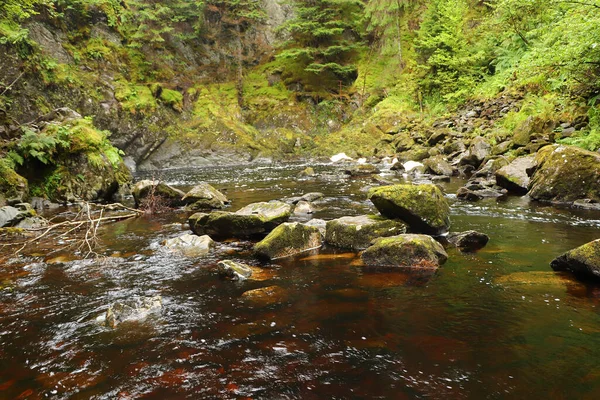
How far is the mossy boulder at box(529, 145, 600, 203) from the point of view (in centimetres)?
853

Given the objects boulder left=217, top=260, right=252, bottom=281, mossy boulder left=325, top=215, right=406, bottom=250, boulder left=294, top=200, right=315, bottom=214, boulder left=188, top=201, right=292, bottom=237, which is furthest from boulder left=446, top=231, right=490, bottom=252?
boulder left=294, top=200, right=315, bottom=214

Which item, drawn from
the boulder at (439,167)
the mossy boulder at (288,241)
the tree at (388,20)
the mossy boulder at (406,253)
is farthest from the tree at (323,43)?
the mossy boulder at (406,253)

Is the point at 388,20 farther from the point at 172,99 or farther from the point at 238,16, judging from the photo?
the point at 172,99

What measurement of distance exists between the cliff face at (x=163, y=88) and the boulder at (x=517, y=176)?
1802 centimetres

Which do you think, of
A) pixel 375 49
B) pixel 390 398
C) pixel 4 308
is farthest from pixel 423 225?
pixel 375 49

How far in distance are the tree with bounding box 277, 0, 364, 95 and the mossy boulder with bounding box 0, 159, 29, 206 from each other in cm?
2351

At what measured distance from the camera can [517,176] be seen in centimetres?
1067

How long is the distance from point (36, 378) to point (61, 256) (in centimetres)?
401

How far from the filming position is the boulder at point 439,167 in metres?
14.7

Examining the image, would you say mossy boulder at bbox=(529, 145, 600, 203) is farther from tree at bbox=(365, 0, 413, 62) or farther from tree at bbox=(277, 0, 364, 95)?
tree at bbox=(277, 0, 364, 95)

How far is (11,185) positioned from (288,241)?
29.2 feet

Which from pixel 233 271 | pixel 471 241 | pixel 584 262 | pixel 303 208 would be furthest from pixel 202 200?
pixel 584 262

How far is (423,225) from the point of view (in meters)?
6.66

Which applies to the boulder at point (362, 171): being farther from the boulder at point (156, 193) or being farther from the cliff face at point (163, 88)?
the cliff face at point (163, 88)
